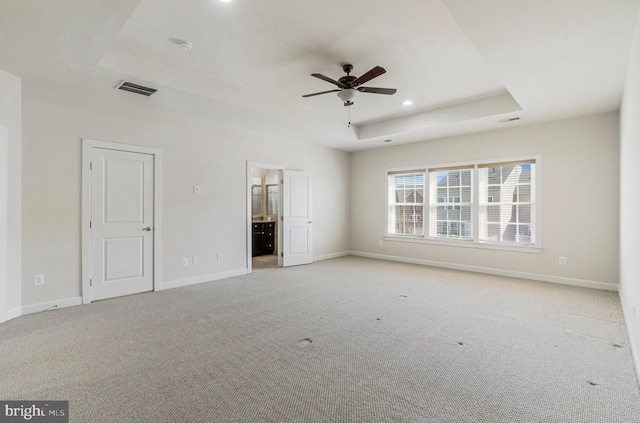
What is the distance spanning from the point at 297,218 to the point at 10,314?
4.56 m

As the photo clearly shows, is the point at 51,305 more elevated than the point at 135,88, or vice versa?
the point at 135,88

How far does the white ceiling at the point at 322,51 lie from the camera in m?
2.45

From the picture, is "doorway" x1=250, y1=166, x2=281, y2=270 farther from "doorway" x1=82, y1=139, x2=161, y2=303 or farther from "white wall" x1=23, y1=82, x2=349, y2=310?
"doorway" x1=82, y1=139, x2=161, y2=303

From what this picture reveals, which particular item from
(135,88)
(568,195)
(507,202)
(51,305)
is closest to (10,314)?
(51,305)

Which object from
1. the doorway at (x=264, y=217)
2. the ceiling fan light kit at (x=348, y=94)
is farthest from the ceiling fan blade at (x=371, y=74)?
the doorway at (x=264, y=217)

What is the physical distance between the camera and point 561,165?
16.7 ft

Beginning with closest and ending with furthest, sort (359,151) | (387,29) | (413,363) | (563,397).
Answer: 1. (563,397)
2. (413,363)
3. (387,29)
4. (359,151)

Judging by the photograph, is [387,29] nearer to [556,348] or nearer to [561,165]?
[556,348]

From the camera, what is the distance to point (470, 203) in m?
6.18

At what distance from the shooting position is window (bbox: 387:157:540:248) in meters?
5.54

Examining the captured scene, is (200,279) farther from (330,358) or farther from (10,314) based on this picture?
(330,358)

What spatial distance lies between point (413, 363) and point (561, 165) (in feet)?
15.0

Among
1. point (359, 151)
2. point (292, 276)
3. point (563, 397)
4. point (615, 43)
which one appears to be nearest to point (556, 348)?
point (563, 397)

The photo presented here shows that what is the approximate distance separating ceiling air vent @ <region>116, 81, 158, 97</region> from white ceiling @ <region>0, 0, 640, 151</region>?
11 cm
